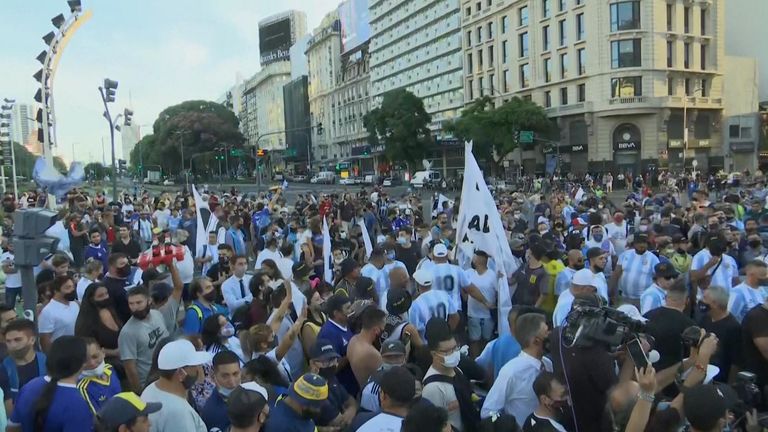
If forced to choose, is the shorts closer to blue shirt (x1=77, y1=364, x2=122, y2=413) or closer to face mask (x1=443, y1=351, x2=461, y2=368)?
face mask (x1=443, y1=351, x2=461, y2=368)

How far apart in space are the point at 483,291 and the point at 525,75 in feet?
179

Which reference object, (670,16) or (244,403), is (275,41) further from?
(244,403)

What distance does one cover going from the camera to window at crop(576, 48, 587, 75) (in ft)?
170

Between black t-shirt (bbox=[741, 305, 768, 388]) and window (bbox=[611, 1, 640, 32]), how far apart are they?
5048 centimetres

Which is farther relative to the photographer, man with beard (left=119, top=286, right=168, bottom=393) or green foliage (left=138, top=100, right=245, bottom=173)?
green foliage (left=138, top=100, right=245, bottom=173)

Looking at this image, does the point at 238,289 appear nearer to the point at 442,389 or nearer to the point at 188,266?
the point at 188,266

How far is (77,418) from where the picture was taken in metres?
3.65

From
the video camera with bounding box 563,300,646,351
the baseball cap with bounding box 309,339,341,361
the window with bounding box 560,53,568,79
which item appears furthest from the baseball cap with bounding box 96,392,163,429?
the window with bounding box 560,53,568,79

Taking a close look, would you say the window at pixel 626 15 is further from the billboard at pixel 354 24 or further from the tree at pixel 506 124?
the billboard at pixel 354 24

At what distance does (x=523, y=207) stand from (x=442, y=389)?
44.5 ft

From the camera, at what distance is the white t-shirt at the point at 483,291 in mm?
7227

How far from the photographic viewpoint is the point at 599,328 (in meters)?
3.55

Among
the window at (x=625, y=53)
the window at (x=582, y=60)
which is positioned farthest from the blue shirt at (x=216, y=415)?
the window at (x=582, y=60)

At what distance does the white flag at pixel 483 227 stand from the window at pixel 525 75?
2081 inches
